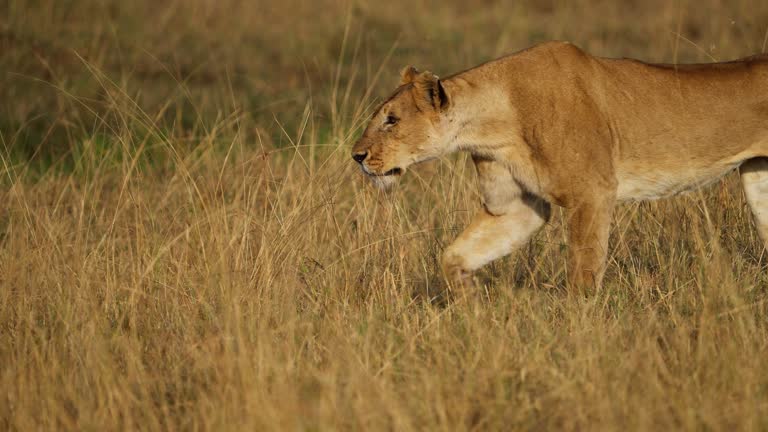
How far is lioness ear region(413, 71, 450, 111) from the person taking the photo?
213 inches

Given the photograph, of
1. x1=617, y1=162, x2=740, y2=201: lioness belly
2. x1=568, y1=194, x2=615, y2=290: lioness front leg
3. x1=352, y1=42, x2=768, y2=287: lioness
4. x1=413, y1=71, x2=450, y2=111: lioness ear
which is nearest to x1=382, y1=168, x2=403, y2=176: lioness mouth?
x1=352, y1=42, x2=768, y2=287: lioness

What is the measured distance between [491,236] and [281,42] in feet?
29.1

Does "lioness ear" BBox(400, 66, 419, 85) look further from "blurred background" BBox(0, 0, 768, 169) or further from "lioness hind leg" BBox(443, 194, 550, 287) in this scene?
"blurred background" BBox(0, 0, 768, 169)

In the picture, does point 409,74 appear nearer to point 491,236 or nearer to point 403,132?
point 403,132

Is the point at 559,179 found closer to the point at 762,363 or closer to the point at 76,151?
the point at 762,363

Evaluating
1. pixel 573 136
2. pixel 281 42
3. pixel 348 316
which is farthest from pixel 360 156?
pixel 281 42

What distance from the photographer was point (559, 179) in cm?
535

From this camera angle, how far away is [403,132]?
18.2ft

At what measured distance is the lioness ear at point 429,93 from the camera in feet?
17.7

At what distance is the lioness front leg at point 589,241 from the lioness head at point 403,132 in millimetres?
759

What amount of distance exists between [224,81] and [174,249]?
6.62 metres

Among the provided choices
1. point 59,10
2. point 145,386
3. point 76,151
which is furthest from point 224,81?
point 145,386

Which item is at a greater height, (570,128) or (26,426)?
(570,128)

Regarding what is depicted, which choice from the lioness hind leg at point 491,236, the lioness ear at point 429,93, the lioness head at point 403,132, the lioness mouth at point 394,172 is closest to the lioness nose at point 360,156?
the lioness head at point 403,132
